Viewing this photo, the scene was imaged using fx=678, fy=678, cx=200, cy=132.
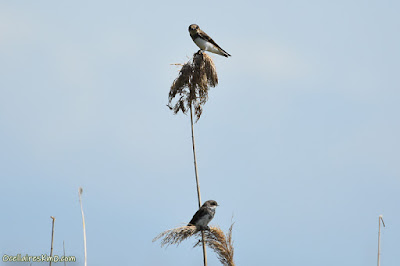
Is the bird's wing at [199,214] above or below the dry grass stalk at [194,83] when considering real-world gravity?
below

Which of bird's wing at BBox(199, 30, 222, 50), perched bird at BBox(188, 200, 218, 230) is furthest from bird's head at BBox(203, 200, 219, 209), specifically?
bird's wing at BBox(199, 30, 222, 50)

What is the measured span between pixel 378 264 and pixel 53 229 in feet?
16.3

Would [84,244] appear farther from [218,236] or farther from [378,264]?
[378,264]

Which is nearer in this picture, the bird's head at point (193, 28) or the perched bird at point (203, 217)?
the perched bird at point (203, 217)

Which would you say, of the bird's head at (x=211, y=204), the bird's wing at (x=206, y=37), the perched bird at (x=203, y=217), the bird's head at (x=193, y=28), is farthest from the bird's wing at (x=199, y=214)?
the bird's head at (x=193, y=28)

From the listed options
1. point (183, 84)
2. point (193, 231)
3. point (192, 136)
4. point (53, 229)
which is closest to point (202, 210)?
point (193, 231)

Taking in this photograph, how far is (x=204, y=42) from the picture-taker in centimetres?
1477

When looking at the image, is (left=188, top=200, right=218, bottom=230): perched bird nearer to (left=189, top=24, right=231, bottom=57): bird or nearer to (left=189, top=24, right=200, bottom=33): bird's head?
(left=189, top=24, right=231, bottom=57): bird

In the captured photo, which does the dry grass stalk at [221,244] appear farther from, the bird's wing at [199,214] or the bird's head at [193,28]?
the bird's head at [193,28]

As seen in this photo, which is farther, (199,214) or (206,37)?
(206,37)

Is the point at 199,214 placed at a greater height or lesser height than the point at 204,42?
lesser

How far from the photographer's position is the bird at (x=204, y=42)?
14766 millimetres

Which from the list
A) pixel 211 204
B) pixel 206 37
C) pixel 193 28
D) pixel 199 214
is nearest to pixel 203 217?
pixel 199 214

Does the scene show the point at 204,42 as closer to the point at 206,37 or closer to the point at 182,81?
the point at 206,37
